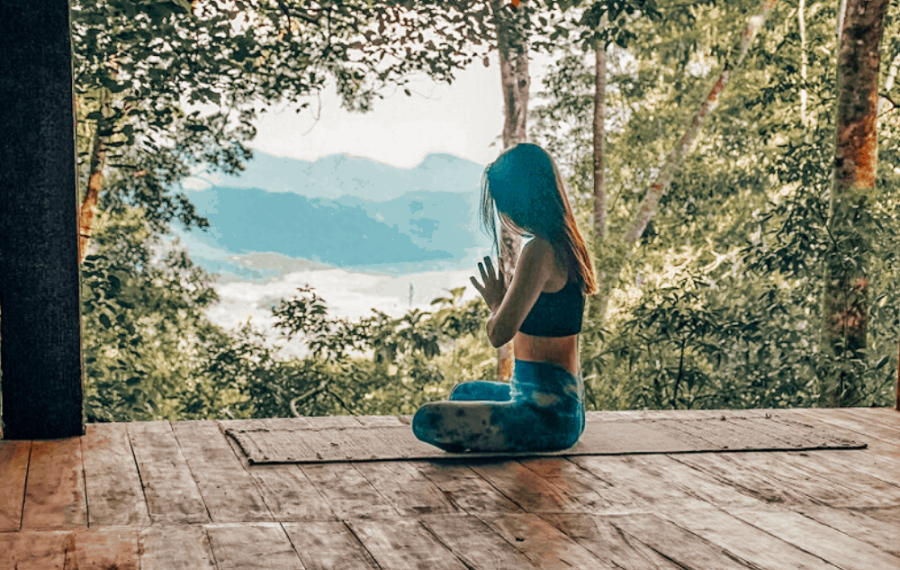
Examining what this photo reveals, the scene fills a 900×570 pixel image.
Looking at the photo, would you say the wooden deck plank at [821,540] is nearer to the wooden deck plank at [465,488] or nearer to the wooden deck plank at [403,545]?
the wooden deck plank at [465,488]

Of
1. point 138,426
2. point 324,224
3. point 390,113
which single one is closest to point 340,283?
point 324,224

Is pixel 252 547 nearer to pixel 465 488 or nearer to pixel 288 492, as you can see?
pixel 288 492

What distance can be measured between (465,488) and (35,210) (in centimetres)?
173

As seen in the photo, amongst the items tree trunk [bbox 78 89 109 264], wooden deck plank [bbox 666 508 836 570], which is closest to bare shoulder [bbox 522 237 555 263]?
wooden deck plank [bbox 666 508 836 570]

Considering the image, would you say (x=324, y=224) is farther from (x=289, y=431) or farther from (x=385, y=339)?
(x=289, y=431)

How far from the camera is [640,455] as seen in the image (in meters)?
3.14

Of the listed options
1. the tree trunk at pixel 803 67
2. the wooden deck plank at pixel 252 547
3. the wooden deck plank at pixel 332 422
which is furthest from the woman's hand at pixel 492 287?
the tree trunk at pixel 803 67

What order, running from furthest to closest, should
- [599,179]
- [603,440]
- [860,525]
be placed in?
[599,179] < [603,440] < [860,525]

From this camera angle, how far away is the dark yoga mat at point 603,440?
10.0ft

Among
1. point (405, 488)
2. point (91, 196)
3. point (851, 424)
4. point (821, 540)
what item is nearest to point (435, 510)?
point (405, 488)

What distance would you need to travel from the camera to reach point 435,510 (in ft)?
8.09

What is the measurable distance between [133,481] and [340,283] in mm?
12840

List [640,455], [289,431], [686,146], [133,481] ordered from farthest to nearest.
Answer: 1. [686,146]
2. [289,431]
3. [640,455]
4. [133,481]

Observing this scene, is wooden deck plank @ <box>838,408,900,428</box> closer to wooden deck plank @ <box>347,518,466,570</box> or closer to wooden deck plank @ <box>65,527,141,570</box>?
wooden deck plank @ <box>347,518,466,570</box>
